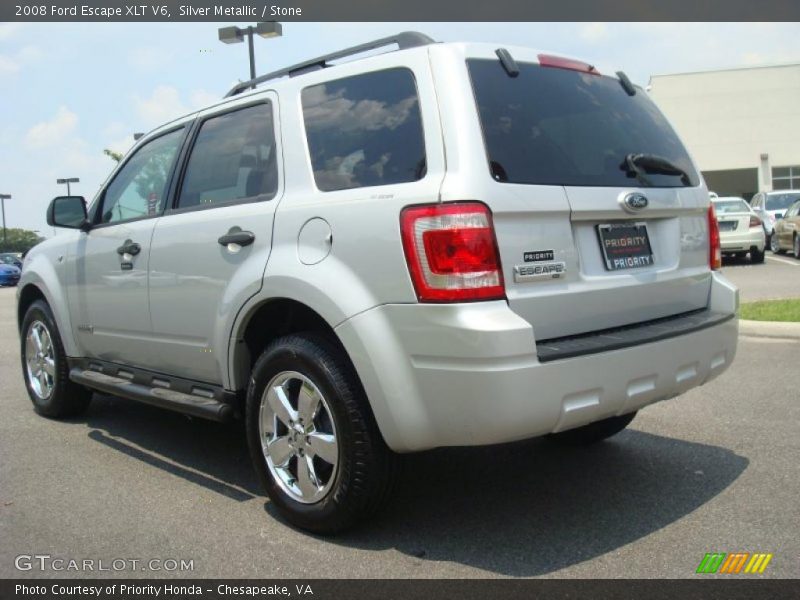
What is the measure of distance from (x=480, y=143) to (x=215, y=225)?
1511mm

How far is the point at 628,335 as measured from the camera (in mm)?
3406

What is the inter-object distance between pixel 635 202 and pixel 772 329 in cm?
548

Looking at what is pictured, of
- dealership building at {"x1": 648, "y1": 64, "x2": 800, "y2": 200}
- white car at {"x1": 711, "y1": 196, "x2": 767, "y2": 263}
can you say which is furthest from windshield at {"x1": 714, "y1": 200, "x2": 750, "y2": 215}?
dealership building at {"x1": 648, "y1": 64, "x2": 800, "y2": 200}

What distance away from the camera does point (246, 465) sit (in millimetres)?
4645

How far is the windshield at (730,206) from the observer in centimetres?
1758

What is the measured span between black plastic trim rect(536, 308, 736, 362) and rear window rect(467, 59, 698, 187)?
0.63 m

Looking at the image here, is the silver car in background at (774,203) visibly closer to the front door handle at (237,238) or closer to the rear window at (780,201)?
the rear window at (780,201)

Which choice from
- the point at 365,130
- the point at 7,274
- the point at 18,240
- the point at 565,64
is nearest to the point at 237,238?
the point at 365,130

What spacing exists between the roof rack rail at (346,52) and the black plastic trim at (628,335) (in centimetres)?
137

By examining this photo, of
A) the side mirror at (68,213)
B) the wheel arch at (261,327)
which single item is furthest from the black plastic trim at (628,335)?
the side mirror at (68,213)

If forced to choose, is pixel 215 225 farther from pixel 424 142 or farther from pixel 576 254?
pixel 576 254

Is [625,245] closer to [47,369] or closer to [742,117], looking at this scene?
[47,369]

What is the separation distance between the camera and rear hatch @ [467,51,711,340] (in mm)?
3168

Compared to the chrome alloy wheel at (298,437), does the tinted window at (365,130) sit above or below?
above
